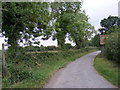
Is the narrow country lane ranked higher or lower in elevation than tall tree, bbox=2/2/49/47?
lower

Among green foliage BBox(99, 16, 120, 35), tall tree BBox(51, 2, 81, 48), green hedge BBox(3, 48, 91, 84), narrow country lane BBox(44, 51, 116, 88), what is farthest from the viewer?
green foliage BBox(99, 16, 120, 35)

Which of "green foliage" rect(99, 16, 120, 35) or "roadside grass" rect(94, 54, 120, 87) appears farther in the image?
"green foliage" rect(99, 16, 120, 35)

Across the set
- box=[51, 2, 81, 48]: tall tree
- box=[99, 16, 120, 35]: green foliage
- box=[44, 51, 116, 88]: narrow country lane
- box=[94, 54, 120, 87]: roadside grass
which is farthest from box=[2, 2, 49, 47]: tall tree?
box=[99, 16, 120, 35]: green foliage

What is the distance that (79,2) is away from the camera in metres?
24.4

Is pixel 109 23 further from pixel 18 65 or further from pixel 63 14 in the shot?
pixel 18 65

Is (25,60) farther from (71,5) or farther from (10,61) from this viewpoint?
(71,5)

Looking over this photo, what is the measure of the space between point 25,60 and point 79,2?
1672cm

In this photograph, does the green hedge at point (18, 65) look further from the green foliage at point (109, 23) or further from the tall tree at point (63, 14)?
the green foliage at point (109, 23)

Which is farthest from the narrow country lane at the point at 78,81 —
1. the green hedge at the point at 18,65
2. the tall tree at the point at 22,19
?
the tall tree at the point at 22,19

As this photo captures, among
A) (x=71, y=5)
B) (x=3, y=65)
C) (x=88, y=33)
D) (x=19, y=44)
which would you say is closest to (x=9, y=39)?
(x=19, y=44)

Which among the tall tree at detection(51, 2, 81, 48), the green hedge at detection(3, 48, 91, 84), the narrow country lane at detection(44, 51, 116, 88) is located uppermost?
the tall tree at detection(51, 2, 81, 48)

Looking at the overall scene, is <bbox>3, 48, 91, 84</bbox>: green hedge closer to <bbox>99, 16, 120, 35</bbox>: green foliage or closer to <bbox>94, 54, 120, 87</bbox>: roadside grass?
<bbox>94, 54, 120, 87</bbox>: roadside grass

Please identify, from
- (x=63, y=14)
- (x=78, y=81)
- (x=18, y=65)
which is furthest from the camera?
(x=63, y=14)

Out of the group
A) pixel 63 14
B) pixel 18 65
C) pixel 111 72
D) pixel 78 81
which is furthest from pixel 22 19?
pixel 63 14
